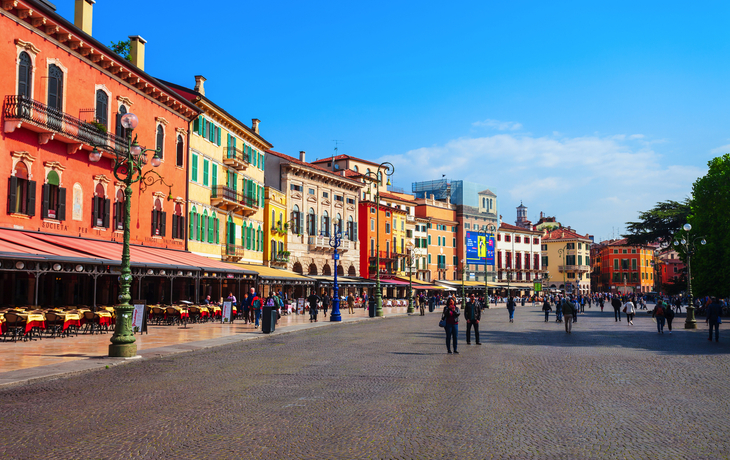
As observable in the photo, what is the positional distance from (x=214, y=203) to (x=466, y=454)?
120 ft

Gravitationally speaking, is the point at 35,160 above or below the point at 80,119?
below

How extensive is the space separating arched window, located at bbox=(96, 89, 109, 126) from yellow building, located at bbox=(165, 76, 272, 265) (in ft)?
28.9

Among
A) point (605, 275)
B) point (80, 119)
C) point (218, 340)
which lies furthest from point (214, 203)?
point (605, 275)

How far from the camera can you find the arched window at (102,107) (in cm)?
2838

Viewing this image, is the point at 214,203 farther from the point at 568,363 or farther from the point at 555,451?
the point at 555,451

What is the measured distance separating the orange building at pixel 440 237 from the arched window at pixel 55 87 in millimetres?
64936

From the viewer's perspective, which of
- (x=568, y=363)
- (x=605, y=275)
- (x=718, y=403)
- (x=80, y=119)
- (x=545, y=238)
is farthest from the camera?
(x=605, y=275)

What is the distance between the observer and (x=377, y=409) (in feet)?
28.1

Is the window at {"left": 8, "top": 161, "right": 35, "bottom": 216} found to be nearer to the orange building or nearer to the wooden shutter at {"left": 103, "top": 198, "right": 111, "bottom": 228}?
the wooden shutter at {"left": 103, "top": 198, "right": 111, "bottom": 228}

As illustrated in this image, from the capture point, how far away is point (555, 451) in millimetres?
6336

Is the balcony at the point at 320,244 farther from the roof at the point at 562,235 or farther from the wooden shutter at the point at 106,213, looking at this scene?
the roof at the point at 562,235

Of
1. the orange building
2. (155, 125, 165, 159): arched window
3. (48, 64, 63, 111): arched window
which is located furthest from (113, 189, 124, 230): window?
the orange building

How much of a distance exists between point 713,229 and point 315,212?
1338 inches

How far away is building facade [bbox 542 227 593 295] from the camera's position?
124 metres
